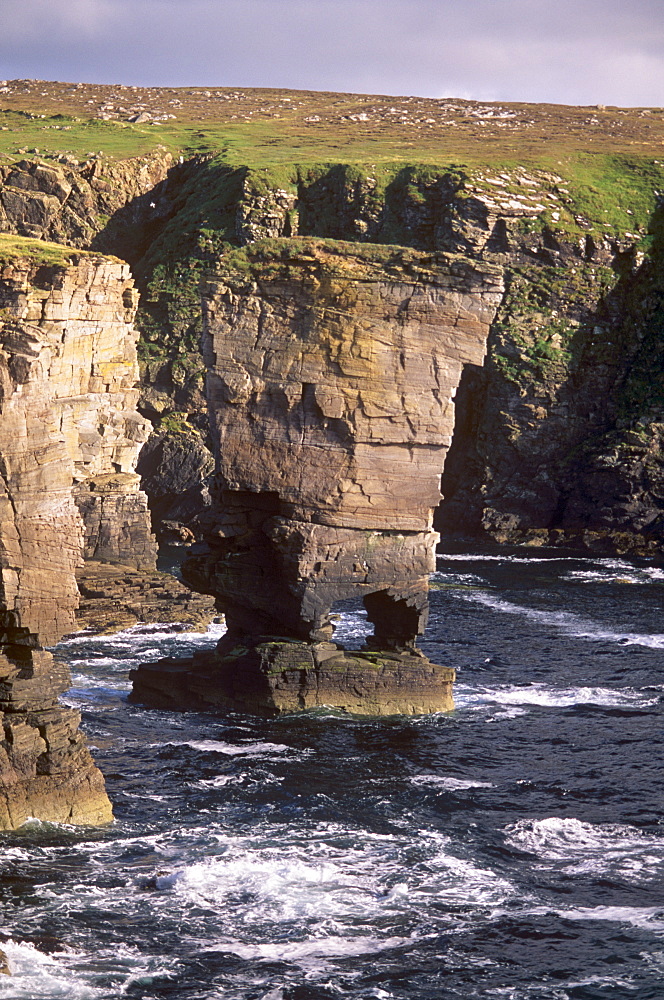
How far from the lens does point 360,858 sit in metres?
25.7

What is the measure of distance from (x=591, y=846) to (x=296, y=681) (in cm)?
1120

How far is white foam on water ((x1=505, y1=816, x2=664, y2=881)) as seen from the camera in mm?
25750

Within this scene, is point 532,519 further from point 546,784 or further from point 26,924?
point 26,924

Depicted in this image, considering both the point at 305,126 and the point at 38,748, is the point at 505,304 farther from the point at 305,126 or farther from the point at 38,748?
the point at 38,748

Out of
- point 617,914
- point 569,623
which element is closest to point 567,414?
point 569,623

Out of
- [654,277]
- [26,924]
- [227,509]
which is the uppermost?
[654,277]

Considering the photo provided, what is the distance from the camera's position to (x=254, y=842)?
26.4m

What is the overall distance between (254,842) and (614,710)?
621 inches

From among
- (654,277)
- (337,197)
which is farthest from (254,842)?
(337,197)

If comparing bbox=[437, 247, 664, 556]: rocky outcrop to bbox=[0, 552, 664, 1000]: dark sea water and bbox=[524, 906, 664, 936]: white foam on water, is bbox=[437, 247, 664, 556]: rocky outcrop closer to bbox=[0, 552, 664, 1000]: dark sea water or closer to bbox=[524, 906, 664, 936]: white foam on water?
bbox=[0, 552, 664, 1000]: dark sea water

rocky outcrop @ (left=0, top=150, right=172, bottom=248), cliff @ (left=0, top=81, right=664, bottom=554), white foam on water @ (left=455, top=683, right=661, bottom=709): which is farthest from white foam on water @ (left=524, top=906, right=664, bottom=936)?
rocky outcrop @ (left=0, top=150, right=172, bottom=248)

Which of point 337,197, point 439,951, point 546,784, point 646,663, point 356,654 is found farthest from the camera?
point 337,197

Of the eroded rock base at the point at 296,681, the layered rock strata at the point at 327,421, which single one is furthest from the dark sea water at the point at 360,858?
the layered rock strata at the point at 327,421

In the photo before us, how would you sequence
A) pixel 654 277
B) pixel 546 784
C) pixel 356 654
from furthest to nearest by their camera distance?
1. pixel 654 277
2. pixel 356 654
3. pixel 546 784
